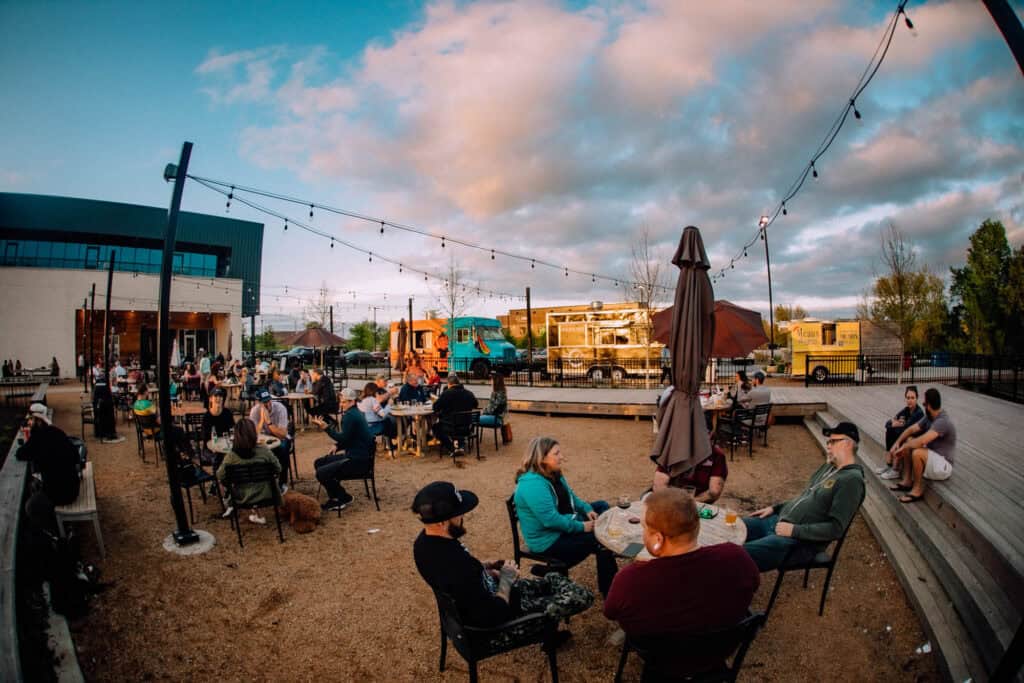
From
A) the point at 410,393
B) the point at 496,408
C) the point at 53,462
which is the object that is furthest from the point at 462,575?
the point at 410,393

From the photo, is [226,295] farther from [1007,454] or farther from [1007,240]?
[1007,240]

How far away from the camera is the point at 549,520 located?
3268mm

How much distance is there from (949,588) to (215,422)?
8377mm

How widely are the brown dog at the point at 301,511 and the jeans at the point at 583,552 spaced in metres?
3.15

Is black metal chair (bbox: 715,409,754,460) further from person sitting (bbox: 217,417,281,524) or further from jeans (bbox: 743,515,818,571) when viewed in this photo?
person sitting (bbox: 217,417,281,524)

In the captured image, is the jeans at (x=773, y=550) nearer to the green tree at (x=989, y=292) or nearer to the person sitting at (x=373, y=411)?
the person sitting at (x=373, y=411)

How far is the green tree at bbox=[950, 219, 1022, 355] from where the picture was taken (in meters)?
21.3

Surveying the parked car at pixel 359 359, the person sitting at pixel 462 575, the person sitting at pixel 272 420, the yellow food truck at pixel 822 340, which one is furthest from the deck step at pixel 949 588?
the parked car at pixel 359 359

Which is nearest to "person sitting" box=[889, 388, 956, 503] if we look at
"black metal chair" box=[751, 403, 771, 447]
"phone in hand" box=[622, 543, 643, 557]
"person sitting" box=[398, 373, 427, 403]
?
"black metal chair" box=[751, 403, 771, 447]

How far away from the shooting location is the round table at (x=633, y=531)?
3.01 m

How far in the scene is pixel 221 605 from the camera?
12.5 feet

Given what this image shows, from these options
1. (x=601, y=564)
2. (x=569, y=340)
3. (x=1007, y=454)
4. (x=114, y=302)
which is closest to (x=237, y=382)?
(x=569, y=340)

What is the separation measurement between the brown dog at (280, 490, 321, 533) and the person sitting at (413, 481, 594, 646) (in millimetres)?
3265

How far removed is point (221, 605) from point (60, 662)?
97cm
